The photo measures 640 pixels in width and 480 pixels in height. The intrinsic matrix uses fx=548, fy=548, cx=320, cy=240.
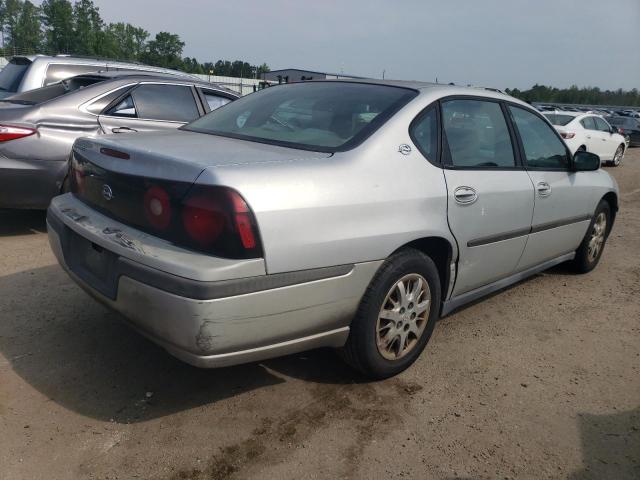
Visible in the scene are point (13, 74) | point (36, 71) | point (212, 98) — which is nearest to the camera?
point (212, 98)

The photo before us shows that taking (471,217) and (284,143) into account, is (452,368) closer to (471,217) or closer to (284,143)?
(471,217)

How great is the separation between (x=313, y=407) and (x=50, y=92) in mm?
4855

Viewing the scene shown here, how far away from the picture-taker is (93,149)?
2834 mm

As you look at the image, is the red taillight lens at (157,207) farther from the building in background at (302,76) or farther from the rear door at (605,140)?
the rear door at (605,140)

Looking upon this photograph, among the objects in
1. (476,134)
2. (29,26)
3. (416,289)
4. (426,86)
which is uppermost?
(29,26)

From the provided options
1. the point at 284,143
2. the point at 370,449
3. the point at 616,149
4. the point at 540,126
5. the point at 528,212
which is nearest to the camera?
the point at 370,449

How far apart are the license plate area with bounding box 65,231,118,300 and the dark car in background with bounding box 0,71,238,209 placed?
1613mm

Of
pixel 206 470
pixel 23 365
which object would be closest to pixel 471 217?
pixel 206 470

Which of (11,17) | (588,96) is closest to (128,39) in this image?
(11,17)

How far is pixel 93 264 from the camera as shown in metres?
2.63

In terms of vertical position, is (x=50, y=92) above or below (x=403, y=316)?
above

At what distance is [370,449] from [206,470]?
0.72 m

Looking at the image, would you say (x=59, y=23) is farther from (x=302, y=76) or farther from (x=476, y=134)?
(x=476, y=134)

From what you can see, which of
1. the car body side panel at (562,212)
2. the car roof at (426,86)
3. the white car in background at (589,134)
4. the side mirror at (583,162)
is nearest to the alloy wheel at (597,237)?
the car body side panel at (562,212)
